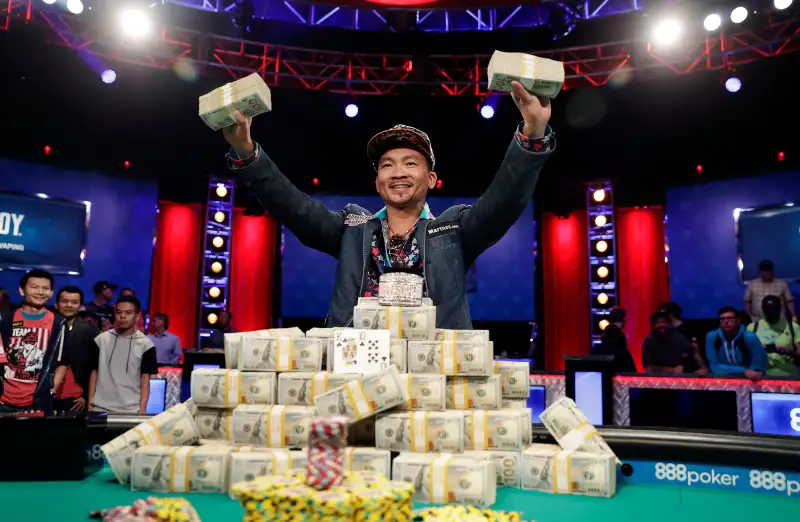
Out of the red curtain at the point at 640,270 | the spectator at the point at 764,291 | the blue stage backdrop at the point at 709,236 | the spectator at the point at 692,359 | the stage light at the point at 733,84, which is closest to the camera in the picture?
the spectator at the point at 692,359

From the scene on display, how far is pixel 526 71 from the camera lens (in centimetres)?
232

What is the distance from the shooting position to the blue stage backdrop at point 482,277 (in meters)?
11.1

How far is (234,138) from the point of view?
104 inches

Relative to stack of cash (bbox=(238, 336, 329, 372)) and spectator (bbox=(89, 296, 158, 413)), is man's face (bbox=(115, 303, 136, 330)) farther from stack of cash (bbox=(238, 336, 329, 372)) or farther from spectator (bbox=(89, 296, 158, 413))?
stack of cash (bbox=(238, 336, 329, 372))

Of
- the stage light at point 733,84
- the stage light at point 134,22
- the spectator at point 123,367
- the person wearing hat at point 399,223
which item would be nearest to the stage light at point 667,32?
the stage light at point 733,84

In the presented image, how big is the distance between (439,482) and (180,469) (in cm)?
78

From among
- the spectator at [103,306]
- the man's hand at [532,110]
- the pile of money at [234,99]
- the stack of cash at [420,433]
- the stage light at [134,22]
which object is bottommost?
the stack of cash at [420,433]

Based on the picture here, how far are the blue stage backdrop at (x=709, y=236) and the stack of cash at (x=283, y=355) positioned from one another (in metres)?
8.70

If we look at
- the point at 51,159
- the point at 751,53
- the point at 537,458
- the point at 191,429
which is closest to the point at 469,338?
the point at 537,458

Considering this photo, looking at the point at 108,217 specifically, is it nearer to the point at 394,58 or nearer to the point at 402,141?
the point at 394,58

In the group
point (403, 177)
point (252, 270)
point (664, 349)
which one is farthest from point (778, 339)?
point (252, 270)

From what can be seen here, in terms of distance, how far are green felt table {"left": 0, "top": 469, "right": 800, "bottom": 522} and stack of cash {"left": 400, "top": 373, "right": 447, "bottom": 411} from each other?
1.14ft

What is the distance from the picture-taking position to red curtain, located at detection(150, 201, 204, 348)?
36.2ft

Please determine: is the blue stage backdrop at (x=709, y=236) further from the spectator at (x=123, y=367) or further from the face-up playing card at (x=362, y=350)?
the face-up playing card at (x=362, y=350)
